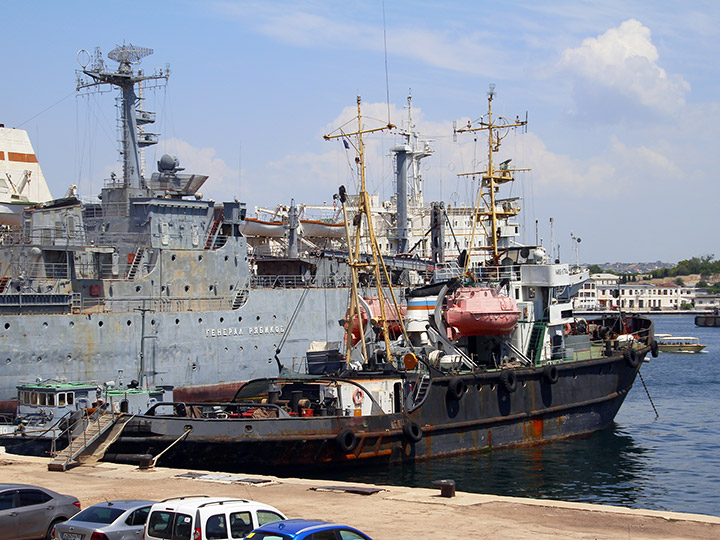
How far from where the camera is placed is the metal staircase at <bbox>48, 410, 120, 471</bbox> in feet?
64.5

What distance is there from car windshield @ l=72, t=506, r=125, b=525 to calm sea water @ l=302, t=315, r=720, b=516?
10.8 m

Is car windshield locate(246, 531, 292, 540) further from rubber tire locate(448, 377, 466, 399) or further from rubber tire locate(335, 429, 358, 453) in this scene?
rubber tire locate(448, 377, 466, 399)

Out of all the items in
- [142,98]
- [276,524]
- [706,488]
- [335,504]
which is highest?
[142,98]

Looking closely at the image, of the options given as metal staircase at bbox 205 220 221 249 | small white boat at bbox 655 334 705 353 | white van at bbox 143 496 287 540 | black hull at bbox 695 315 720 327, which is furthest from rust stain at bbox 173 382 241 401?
black hull at bbox 695 315 720 327

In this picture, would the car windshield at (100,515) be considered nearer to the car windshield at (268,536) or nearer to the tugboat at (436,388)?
the car windshield at (268,536)

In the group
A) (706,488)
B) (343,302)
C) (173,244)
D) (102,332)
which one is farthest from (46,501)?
(343,302)

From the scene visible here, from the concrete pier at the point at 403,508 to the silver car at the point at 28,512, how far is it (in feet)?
7.64

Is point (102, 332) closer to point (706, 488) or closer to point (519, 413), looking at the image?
point (519, 413)

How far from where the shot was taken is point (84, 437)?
21.1 metres

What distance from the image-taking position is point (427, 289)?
29625 millimetres

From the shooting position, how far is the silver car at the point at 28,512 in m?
12.8

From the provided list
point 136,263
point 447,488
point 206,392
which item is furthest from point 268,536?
point 136,263

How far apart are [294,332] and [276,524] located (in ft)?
101

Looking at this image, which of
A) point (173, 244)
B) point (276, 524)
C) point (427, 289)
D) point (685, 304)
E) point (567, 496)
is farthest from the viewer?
point (685, 304)
